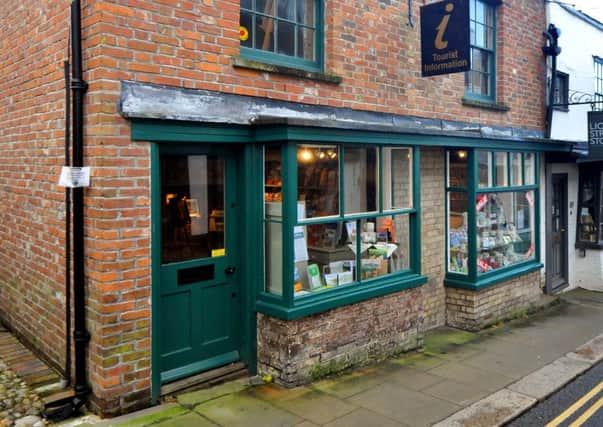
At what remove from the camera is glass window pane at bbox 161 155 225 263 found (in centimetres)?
554

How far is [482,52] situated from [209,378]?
→ 7341 millimetres

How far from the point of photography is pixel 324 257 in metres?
6.46

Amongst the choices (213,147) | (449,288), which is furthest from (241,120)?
(449,288)

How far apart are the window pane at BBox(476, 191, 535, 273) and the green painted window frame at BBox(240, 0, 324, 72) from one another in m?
3.60

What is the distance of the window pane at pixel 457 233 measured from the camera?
8.72 metres

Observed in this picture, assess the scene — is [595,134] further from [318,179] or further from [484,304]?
[318,179]

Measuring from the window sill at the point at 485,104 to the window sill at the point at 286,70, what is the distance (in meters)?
3.05

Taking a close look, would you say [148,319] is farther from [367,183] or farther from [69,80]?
[367,183]

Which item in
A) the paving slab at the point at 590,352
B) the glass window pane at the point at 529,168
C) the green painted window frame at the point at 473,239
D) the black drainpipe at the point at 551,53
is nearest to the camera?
the paving slab at the point at 590,352

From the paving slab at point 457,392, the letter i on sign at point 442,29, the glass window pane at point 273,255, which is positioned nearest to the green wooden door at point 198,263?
the glass window pane at point 273,255

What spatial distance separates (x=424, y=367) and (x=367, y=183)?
237 centimetres

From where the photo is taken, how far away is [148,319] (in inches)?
204

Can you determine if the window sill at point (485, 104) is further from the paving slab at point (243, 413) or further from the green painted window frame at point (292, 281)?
the paving slab at point (243, 413)

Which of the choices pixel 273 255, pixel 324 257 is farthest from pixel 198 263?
pixel 324 257
